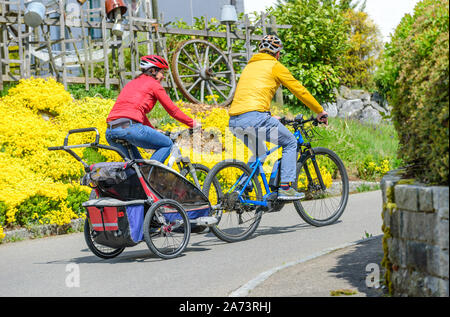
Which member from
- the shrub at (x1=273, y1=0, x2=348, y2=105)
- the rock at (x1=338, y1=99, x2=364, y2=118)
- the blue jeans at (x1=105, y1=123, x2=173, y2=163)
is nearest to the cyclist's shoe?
the blue jeans at (x1=105, y1=123, x2=173, y2=163)

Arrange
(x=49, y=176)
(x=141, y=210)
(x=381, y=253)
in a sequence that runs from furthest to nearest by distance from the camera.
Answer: (x=49, y=176)
(x=141, y=210)
(x=381, y=253)

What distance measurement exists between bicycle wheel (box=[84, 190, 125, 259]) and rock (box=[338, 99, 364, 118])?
13.3m

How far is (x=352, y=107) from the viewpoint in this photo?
64.3 ft

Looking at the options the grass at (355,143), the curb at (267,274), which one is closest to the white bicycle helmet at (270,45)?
the curb at (267,274)

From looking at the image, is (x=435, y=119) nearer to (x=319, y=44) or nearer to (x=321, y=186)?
(x=321, y=186)

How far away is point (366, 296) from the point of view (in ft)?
14.2

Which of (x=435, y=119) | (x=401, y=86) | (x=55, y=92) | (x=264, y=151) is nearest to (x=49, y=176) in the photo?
(x=55, y=92)

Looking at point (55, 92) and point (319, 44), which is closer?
point (55, 92)

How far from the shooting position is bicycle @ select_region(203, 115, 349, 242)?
696cm

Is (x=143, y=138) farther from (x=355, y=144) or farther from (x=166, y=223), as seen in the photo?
(x=355, y=144)

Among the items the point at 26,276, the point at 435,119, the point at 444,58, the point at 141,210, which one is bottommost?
the point at 26,276

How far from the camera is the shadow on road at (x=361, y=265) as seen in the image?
4.59m

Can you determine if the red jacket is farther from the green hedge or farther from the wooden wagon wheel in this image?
the wooden wagon wheel

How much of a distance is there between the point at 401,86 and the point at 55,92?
8060 mm
